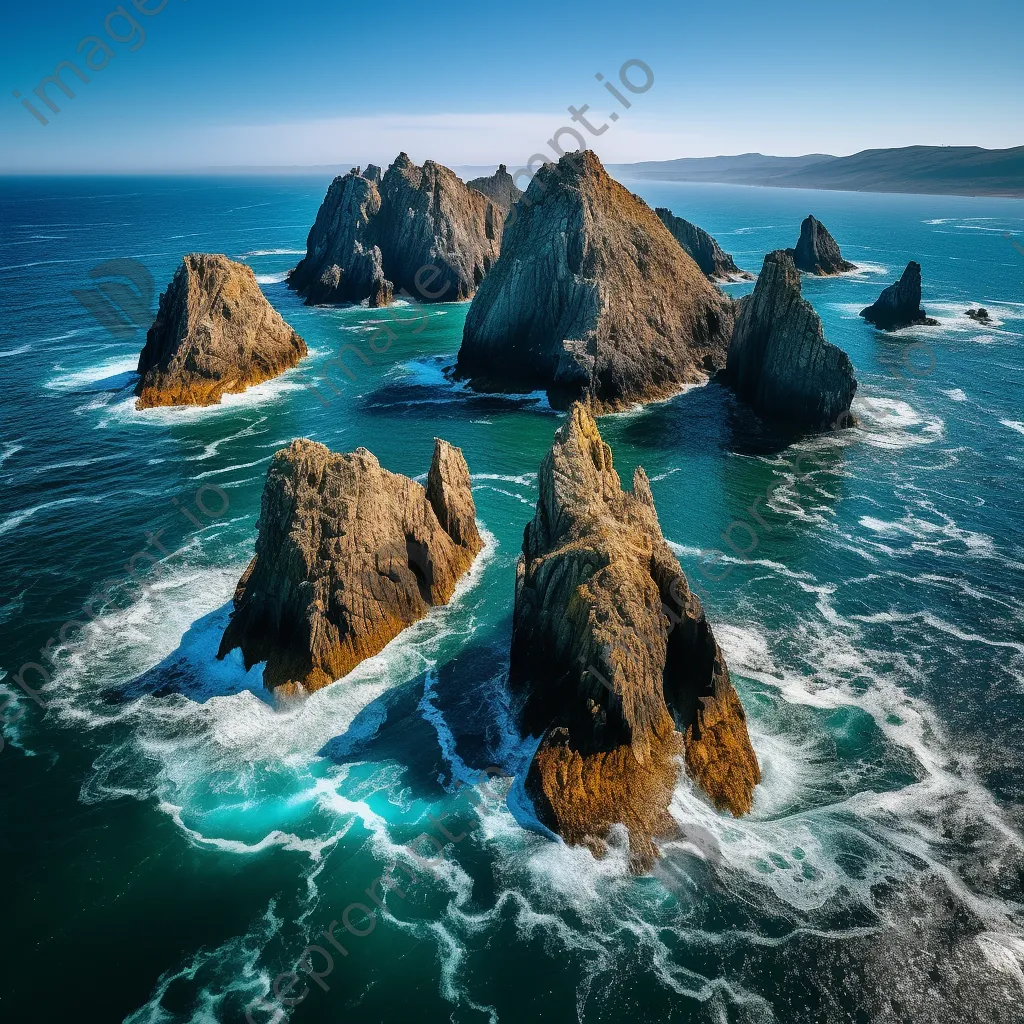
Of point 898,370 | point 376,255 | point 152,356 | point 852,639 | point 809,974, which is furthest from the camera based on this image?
point 376,255

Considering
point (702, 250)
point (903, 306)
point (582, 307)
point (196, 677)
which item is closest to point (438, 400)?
point (582, 307)

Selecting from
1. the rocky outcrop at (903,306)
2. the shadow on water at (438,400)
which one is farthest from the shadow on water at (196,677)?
the rocky outcrop at (903,306)

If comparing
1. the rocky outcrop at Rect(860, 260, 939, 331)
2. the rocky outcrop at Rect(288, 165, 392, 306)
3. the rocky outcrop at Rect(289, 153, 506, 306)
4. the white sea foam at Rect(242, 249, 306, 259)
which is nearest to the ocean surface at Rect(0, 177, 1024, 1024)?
the rocky outcrop at Rect(860, 260, 939, 331)

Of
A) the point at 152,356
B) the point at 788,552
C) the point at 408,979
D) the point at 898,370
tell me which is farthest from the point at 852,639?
the point at 152,356

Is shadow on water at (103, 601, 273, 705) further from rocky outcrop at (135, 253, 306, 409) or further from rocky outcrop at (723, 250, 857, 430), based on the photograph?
rocky outcrop at (723, 250, 857, 430)

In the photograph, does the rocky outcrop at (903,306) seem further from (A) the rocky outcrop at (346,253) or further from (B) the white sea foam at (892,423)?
(A) the rocky outcrop at (346,253)

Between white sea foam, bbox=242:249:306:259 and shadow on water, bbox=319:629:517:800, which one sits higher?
white sea foam, bbox=242:249:306:259

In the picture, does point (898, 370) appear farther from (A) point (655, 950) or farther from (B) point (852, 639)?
(A) point (655, 950)
